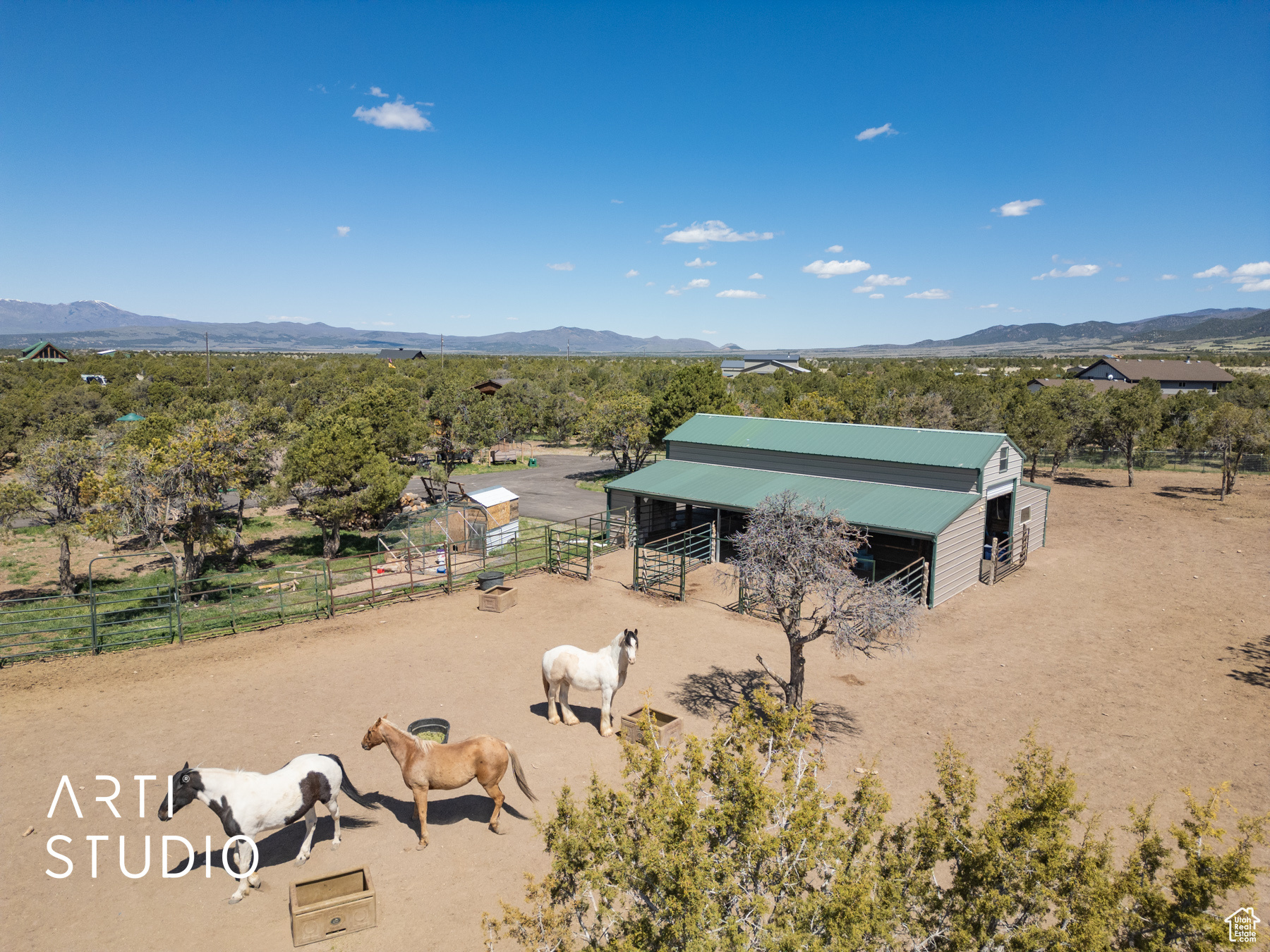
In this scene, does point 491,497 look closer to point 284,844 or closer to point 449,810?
point 449,810

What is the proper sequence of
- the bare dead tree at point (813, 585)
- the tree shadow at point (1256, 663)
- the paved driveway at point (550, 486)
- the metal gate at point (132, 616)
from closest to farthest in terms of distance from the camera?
the bare dead tree at point (813, 585), the tree shadow at point (1256, 663), the metal gate at point (132, 616), the paved driveway at point (550, 486)

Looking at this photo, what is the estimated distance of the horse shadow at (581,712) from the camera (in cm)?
1241

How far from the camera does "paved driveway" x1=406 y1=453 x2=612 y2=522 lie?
34.6 metres

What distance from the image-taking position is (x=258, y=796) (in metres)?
7.65

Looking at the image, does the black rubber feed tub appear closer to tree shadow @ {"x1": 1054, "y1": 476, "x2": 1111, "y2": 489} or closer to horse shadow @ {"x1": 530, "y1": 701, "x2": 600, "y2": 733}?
horse shadow @ {"x1": 530, "y1": 701, "x2": 600, "y2": 733}

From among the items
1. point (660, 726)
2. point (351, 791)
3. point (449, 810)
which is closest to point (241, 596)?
point (351, 791)

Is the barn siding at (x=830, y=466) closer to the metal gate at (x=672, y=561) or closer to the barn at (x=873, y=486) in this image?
the barn at (x=873, y=486)

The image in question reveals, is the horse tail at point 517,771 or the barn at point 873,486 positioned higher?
the barn at point 873,486

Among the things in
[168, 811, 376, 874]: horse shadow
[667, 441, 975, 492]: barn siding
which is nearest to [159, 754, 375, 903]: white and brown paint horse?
[168, 811, 376, 874]: horse shadow

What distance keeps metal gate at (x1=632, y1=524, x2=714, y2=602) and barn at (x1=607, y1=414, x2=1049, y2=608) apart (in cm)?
80

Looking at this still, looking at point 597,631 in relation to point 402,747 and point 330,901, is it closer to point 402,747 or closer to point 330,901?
point 402,747

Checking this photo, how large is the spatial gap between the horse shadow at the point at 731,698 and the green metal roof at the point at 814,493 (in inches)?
270

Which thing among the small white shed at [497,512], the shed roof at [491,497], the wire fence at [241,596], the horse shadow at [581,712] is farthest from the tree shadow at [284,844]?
the shed roof at [491,497]

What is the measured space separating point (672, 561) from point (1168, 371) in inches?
3653
